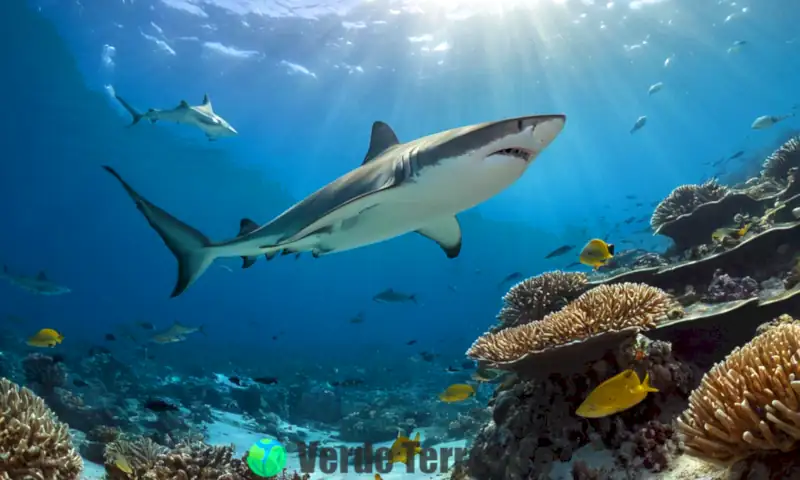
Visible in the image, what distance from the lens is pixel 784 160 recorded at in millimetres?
10516

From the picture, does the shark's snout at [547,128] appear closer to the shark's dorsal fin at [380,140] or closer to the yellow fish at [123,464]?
the shark's dorsal fin at [380,140]

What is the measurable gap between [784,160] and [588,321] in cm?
976

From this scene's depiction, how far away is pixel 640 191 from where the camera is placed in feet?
265

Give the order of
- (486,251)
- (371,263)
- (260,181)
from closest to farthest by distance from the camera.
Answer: (260,181) < (486,251) < (371,263)

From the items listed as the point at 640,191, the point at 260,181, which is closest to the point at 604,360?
the point at 260,181

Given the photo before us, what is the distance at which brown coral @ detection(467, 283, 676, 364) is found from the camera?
431cm

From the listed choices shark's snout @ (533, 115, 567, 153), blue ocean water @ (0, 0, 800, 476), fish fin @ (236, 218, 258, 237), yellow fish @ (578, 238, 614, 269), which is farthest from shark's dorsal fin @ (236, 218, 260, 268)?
blue ocean water @ (0, 0, 800, 476)

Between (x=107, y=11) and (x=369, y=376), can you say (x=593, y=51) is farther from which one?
(x=107, y=11)

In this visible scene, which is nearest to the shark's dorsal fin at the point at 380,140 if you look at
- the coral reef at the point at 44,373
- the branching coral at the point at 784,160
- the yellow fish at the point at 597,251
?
the yellow fish at the point at 597,251

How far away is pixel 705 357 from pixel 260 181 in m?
52.4

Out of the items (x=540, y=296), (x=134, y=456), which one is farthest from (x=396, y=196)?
(x=134, y=456)

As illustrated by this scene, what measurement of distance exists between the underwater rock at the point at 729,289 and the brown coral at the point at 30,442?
7600mm

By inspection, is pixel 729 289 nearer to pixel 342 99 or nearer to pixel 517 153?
pixel 517 153

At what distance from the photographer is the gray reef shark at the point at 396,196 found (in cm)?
313
